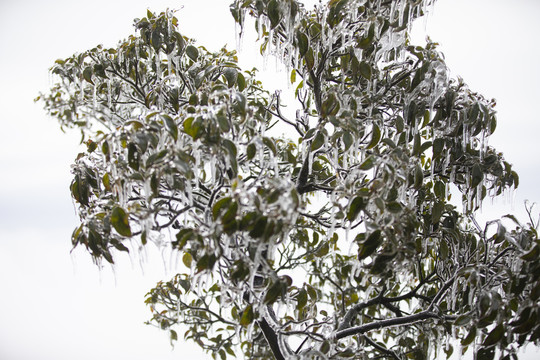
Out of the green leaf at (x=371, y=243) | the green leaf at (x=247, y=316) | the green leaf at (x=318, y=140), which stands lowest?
the green leaf at (x=247, y=316)

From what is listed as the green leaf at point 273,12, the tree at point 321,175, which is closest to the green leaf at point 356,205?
the tree at point 321,175

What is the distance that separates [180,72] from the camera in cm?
151

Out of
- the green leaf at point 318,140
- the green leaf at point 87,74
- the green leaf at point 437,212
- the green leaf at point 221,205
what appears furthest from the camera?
the green leaf at point 87,74

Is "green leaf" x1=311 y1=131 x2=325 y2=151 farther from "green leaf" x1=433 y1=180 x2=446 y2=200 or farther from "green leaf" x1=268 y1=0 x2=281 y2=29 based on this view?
"green leaf" x1=433 y1=180 x2=446 y2=200

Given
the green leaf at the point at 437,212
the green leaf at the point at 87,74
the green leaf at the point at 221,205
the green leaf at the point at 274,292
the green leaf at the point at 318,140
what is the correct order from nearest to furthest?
the green leaf at the point at 221,205, the green leaf at the point at 274,292, the green leaf at the point at 318,140, the green leaf at the point at 437,212, the green leaf at the point at 87,74

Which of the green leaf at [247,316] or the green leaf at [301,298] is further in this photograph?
the green leaf at [301,298]

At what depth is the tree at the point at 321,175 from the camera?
1.01m

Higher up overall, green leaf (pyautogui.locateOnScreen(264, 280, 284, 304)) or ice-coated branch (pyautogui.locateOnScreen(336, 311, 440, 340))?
ice-coated branch (pyautogui.locateOnScreen(336, 311, 440, 340))

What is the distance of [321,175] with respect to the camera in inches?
77.5

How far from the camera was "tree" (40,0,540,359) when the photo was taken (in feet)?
3.31

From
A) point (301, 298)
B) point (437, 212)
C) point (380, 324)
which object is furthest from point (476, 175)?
point (301, 298)

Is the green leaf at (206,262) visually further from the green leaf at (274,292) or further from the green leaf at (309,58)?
the green leaf at (309,58)

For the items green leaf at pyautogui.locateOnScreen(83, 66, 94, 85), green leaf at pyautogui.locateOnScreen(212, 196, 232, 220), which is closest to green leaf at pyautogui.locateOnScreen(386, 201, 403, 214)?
green leaf at pyautogui.locateOnScreen(212, 196, 232, 220)

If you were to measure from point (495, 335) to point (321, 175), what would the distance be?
0.99 metres
